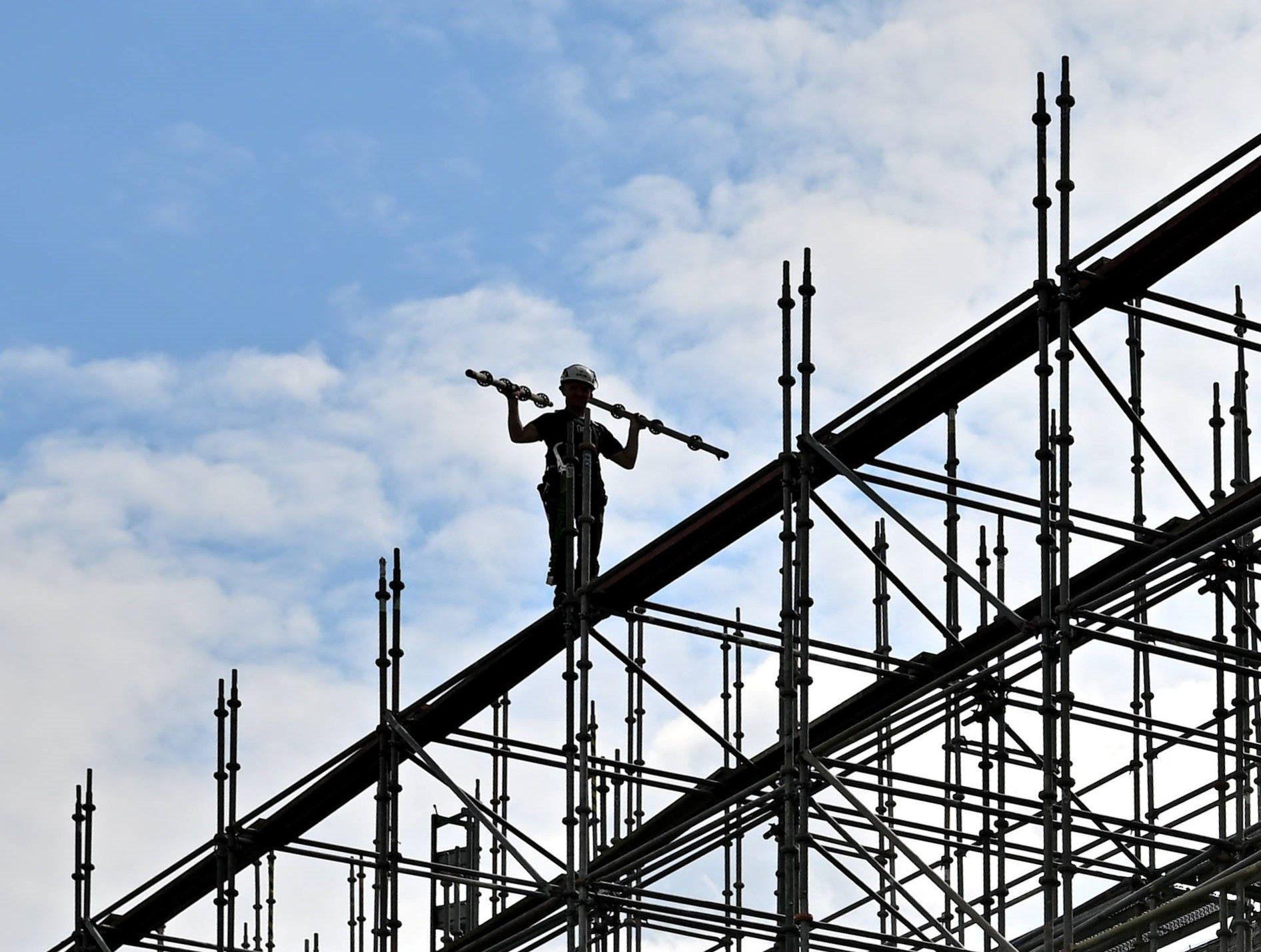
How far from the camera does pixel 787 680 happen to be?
54.8 ft

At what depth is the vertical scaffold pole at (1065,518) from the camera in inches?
574

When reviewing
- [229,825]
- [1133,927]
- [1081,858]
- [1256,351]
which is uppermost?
[1256,351]

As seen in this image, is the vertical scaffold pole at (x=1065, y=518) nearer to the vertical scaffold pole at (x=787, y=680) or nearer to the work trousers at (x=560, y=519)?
the vertical scaffold pole at (x=787, y=680)

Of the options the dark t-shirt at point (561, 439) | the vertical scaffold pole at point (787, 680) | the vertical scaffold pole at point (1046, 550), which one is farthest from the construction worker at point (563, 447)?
the vertical scaffold pole at point (1046, 550)

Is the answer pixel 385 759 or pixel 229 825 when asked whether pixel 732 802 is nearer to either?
pixel 385 759

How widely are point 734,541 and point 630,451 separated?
2.37m

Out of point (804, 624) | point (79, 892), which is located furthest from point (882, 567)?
point (79, 892)

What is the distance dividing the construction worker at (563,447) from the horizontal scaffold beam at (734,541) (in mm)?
971

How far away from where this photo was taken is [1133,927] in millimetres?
13633

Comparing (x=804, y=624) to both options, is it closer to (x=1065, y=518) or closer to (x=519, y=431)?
(x=1065, y=518)

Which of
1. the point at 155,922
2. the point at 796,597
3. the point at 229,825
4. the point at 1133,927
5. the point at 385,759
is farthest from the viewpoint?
the point at 155,922

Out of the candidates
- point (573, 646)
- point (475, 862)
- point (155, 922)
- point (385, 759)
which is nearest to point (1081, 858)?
point (573, 646)

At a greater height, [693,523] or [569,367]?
[569,367]

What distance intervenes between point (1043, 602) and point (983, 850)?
4129 mm
